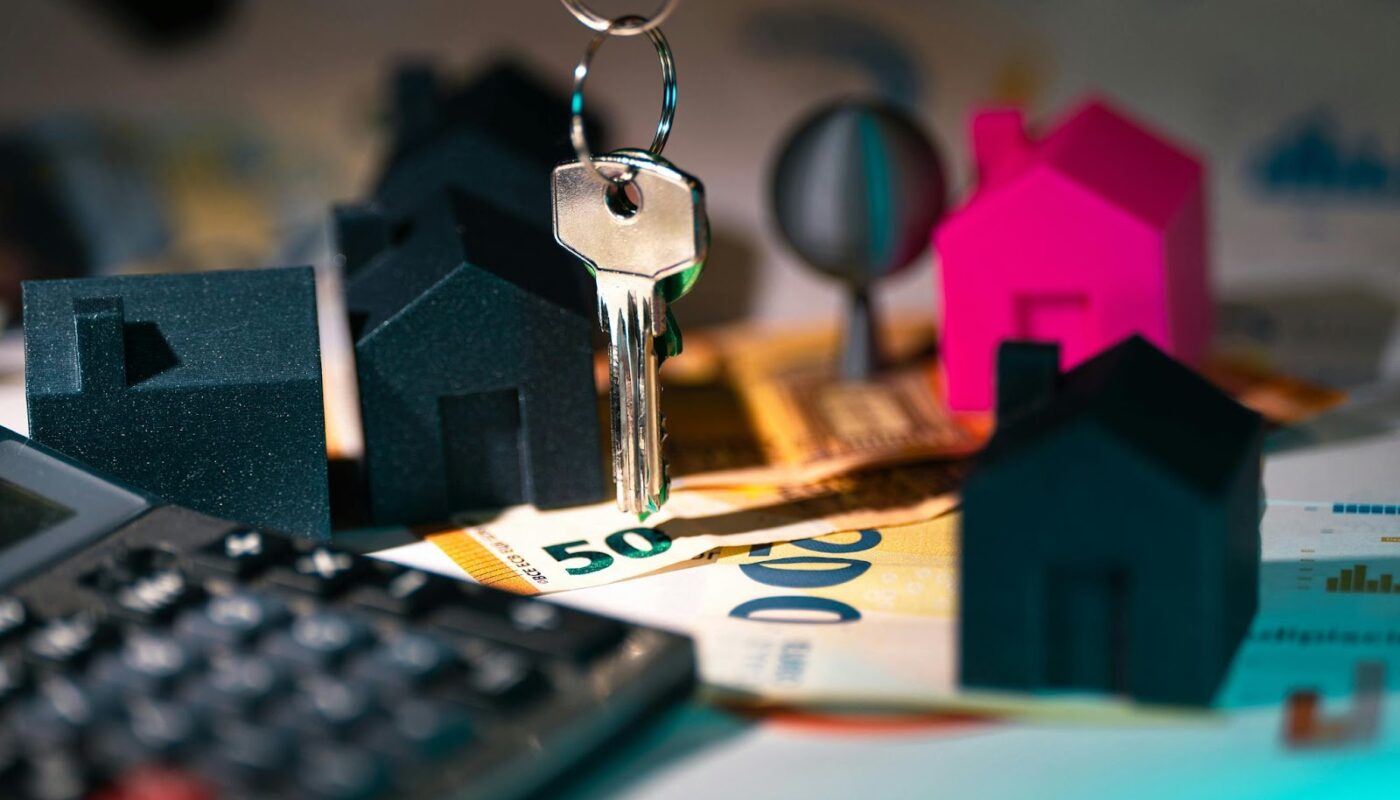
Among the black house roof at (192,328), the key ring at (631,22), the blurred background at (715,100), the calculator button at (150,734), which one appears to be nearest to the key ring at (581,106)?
the key ring at (631,22)

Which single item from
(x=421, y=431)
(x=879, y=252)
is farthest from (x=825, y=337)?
(x=421, y=431)

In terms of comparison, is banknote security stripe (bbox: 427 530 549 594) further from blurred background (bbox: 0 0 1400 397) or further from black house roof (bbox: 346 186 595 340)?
blurred background (bbox: 0 0 1400 397)

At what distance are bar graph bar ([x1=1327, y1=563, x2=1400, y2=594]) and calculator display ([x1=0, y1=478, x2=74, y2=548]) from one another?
14.5 inches

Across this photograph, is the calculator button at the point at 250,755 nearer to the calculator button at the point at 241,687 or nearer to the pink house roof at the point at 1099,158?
the calculator button at the point at 241,687

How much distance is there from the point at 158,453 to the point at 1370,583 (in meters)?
0.38

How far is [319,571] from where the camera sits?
1.30ft

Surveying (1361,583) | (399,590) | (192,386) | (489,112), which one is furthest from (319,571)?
(489,112)

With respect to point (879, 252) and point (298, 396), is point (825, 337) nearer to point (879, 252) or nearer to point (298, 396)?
point (879, 252)

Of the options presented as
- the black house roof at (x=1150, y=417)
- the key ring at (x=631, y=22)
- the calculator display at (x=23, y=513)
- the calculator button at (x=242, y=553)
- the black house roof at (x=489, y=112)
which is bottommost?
the calculator button at (x=242, y=553)

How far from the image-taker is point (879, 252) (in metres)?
0.68

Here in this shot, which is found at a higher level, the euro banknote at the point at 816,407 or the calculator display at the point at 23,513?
the calculator display at the point at 23,513

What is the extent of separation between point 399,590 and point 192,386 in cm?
15

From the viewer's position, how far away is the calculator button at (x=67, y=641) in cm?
36

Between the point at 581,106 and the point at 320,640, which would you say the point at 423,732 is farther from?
the point at 581,106
